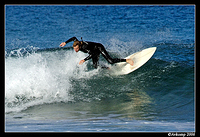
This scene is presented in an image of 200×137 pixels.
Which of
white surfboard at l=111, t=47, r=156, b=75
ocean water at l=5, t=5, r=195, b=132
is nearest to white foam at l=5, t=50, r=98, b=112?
ocean water at l=5, t=5, r=195, b=132

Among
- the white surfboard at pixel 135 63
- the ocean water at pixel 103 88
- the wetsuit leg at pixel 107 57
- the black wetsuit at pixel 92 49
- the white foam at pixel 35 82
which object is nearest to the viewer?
the ocean water at pixel 103 88

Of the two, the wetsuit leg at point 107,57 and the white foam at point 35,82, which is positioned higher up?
the wetsuit leg at point 107,57

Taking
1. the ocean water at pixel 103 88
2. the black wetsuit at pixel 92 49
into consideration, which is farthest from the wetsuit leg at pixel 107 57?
the ocean water at pixel 103 88

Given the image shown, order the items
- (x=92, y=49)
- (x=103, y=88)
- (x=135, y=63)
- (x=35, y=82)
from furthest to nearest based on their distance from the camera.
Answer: (x=135, y=63)
(x=92, y=49)
(x=103, y=88)
(x=35, y=82)

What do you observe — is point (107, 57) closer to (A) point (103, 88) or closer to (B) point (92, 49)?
(B) point (92, 49)

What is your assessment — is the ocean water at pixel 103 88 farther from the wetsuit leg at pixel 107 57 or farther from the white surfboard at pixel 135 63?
the wetsuit leg at pixel 107 57

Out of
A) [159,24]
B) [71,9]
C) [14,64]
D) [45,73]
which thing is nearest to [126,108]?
[45,73]

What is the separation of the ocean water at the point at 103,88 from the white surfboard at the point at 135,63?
0.25 metres

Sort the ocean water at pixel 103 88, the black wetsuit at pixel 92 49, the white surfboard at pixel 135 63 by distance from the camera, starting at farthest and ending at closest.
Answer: the white surfboard at pixel 135 63, the black wetsuit at pixel 92 49, the ocean water at pixel 103 88

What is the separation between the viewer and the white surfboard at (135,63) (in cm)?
916

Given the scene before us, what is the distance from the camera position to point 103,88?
8.12 metres

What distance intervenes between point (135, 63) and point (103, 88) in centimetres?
187

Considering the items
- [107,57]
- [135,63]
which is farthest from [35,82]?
[135,63]

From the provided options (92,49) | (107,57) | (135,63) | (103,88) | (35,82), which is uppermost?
(92,49)
